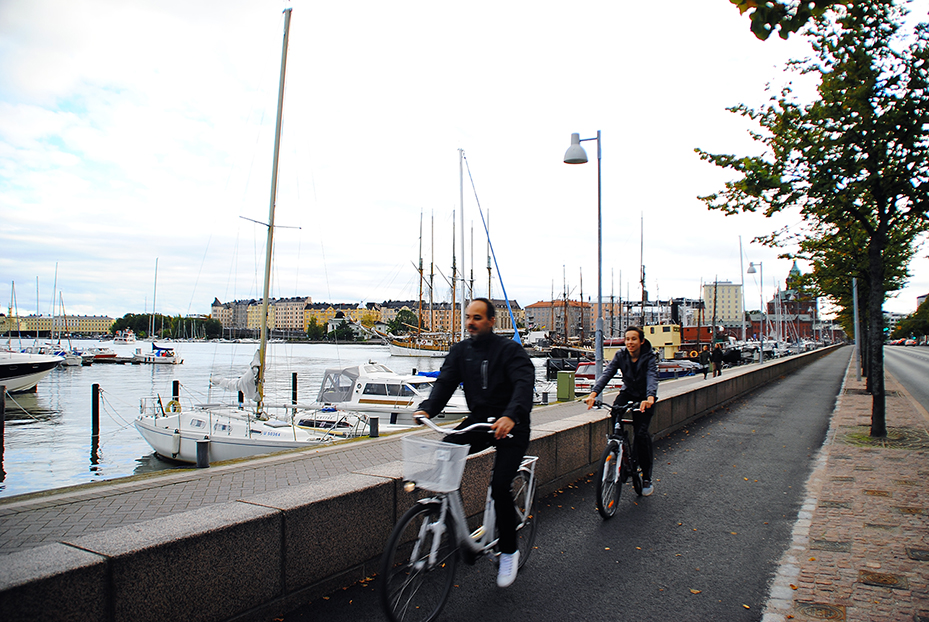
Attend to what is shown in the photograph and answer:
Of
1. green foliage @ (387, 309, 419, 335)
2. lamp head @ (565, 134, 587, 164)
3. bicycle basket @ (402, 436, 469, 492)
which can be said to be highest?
lamp head @ (565, 134, 587, 164)

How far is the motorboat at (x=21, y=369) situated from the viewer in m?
32.3

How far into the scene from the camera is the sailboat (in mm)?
14688

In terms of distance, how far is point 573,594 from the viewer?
4141 millimetres

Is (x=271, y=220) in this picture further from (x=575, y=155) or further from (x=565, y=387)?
(x=565, y=387)

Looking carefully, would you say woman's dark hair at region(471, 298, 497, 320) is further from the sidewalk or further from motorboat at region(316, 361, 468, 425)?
motorboat at region(316, 361, 468, 425)

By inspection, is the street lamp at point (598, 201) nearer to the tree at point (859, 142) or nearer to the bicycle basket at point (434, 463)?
the tree at point (859, 142)

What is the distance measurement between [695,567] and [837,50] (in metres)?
9.20

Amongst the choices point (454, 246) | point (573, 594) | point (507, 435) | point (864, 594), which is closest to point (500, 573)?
point (573, 594)

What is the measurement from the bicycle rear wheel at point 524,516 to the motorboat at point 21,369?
3586 cm

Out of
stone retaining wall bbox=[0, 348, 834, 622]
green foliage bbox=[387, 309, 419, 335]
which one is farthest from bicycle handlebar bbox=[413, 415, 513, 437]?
green foliage bbox=[387, 309, 419, 335]

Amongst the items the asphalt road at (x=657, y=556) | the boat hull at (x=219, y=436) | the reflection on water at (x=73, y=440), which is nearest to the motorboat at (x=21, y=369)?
the reflection on water at (x=73, y=440)

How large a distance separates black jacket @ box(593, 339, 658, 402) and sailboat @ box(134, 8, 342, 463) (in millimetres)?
8796

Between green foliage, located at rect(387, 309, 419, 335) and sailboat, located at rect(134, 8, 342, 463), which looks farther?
green foliage, located at rect(387, 309, 419, 335)

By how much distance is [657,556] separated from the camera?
4.93 m
